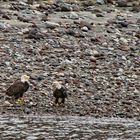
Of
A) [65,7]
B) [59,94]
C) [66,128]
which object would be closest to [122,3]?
[65,7]

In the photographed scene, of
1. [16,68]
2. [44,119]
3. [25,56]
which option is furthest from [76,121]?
[25,56]

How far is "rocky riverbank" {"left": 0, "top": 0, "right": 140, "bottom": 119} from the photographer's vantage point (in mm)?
15352

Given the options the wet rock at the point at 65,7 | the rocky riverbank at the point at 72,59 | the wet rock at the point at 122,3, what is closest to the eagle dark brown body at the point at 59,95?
the rocky riverbank at the point at 72,59

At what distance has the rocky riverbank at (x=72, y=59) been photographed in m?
15.4

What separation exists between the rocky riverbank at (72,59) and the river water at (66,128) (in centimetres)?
56

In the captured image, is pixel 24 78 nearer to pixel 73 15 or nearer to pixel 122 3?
pixel 73 15

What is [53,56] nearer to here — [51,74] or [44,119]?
[51,74]

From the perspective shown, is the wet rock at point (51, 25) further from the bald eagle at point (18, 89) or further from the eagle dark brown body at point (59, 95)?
the eagle dark brown body at point (59, 95)

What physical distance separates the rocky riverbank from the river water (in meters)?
0.56

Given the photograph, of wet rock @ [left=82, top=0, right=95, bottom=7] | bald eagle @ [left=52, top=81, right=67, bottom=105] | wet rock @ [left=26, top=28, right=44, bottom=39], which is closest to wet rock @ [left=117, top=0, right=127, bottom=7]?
wet rock @ [left=82, top=0, right=95, bottom=7]

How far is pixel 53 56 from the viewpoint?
747 inches

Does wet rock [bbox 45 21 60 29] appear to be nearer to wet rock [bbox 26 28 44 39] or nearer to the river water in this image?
wet rock [bbox 26 28 44 39]

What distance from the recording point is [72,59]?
62.3 feet

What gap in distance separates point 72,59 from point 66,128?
236 inches
